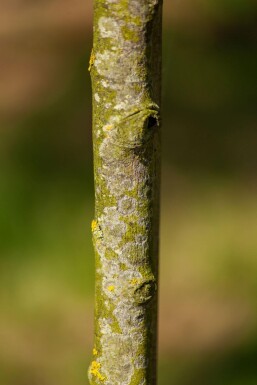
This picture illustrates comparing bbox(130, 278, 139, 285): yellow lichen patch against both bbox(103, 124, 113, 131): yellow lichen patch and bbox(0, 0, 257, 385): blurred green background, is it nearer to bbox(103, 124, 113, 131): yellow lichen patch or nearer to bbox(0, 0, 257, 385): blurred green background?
bbox(103, 124, 113, 131): yellow lichen patch

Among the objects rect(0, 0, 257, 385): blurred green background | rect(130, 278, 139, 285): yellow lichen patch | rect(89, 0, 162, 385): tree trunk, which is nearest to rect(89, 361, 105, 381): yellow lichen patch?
rect(89, 0, 162, 385): tree trunk
